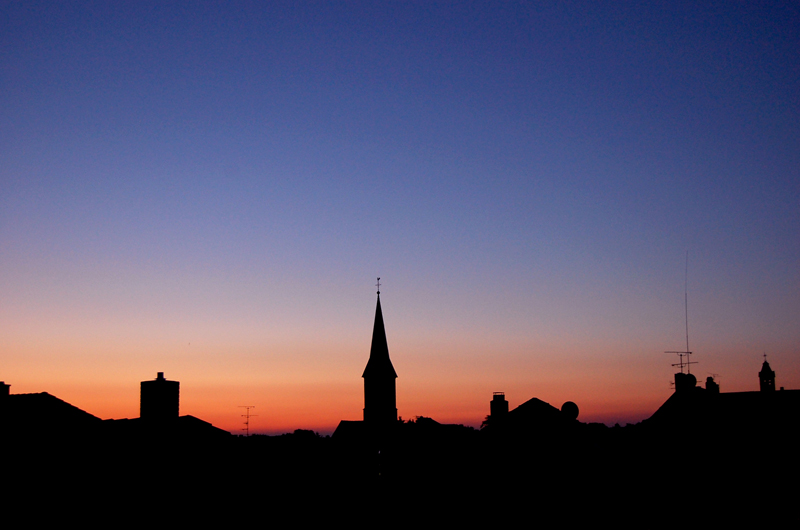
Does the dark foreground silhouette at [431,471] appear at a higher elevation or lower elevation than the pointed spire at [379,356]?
lower

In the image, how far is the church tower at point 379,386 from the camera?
3770 inches

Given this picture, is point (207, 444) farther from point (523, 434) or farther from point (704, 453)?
point (704, 453)

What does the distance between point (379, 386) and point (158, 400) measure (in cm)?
6315

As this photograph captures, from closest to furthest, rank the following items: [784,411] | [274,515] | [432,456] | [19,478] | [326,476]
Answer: [19,478] < [274,515] < [326,476] < [784,411] < [432,456]

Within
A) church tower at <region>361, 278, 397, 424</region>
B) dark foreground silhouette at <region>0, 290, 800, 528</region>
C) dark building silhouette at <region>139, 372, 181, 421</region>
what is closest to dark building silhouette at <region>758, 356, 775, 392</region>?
dark foreground silhouette at <region>0, 290, 800, 528</region>

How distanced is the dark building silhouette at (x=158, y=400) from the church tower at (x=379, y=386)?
61.6m

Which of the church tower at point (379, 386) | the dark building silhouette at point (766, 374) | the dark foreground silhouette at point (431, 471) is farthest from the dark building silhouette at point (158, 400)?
the dark building silhouette at point (766, 374)

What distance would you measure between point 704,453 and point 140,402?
1179 inches

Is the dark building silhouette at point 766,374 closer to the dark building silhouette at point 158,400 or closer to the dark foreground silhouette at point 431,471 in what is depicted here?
the dark foreground silhouette at point 431,471

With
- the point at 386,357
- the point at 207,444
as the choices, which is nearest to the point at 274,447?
the point at 207,444

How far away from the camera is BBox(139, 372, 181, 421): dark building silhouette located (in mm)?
34250

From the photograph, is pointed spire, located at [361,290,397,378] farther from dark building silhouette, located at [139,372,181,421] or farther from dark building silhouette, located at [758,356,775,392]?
dark building silhouette, located at [139,372,181,421]

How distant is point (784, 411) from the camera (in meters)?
47.7

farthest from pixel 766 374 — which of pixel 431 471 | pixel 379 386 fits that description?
pixel 431 471
